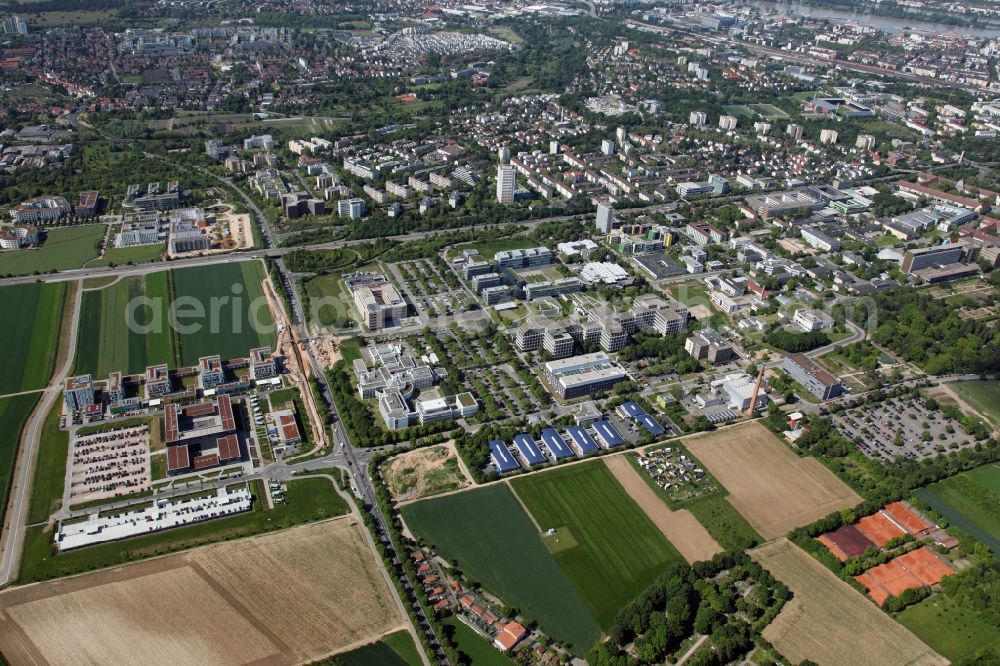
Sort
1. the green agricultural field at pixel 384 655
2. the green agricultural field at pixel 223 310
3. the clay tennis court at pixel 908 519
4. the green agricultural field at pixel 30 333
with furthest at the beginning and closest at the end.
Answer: the green agricultural field at pixel 223 310 < the green agricultural field at pixel 30 333 < the clay tennis court at pixel 908 519 < the green agricultural field at pixel 384 655

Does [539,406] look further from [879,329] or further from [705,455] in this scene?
[879,329]

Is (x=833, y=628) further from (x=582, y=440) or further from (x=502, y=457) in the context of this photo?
(x=502, y=457)

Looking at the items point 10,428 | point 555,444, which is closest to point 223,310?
point 10,428

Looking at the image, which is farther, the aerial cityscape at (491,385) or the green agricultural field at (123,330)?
the green agricultural field at (123,330)

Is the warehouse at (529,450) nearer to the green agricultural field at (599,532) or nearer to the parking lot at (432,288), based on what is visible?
the green agricultural field at (599,532)

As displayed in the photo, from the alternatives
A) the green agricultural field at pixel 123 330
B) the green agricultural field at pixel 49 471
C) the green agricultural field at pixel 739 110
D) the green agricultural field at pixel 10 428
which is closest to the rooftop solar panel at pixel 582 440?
the green agricultural field at pixel 123 330

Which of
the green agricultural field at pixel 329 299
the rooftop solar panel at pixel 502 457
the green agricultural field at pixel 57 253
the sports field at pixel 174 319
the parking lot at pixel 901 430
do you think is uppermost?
the green agricultural field at pixel 57 253

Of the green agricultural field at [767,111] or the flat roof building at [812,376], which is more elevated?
the green agricultural field at [767,111]
